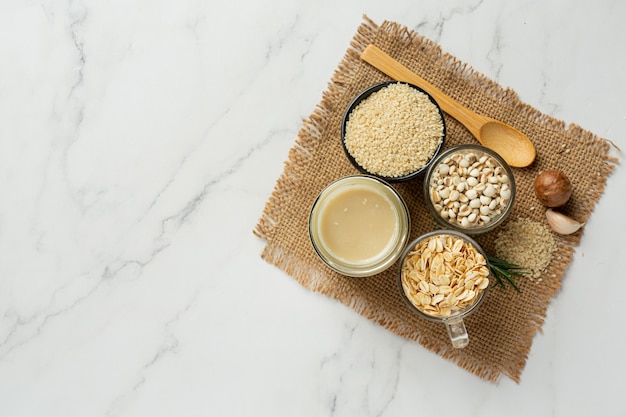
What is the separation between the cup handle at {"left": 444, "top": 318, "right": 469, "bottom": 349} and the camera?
124 centimetres

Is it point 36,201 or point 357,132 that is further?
point 36,201

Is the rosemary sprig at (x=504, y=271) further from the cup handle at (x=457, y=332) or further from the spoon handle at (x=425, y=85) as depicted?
the spoon handle at (x=425, y=85)

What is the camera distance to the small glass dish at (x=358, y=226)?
1290 mm

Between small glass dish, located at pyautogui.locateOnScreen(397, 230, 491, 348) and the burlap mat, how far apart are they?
0.38ft

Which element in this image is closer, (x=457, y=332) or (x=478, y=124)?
(x=457, y=332)

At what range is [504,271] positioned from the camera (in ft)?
4.33

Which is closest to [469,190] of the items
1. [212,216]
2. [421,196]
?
[421,196]

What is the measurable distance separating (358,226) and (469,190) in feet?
0.88

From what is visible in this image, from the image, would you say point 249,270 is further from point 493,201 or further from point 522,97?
point 522,97

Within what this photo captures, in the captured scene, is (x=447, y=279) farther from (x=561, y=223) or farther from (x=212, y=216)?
(x=212, y=216)

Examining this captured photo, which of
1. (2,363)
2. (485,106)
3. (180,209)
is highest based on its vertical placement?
(485,106)

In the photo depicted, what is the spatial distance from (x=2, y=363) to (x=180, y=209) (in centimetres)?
63

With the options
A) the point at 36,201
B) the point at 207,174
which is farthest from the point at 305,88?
the point at 36,201

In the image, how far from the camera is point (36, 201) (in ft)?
4.82
